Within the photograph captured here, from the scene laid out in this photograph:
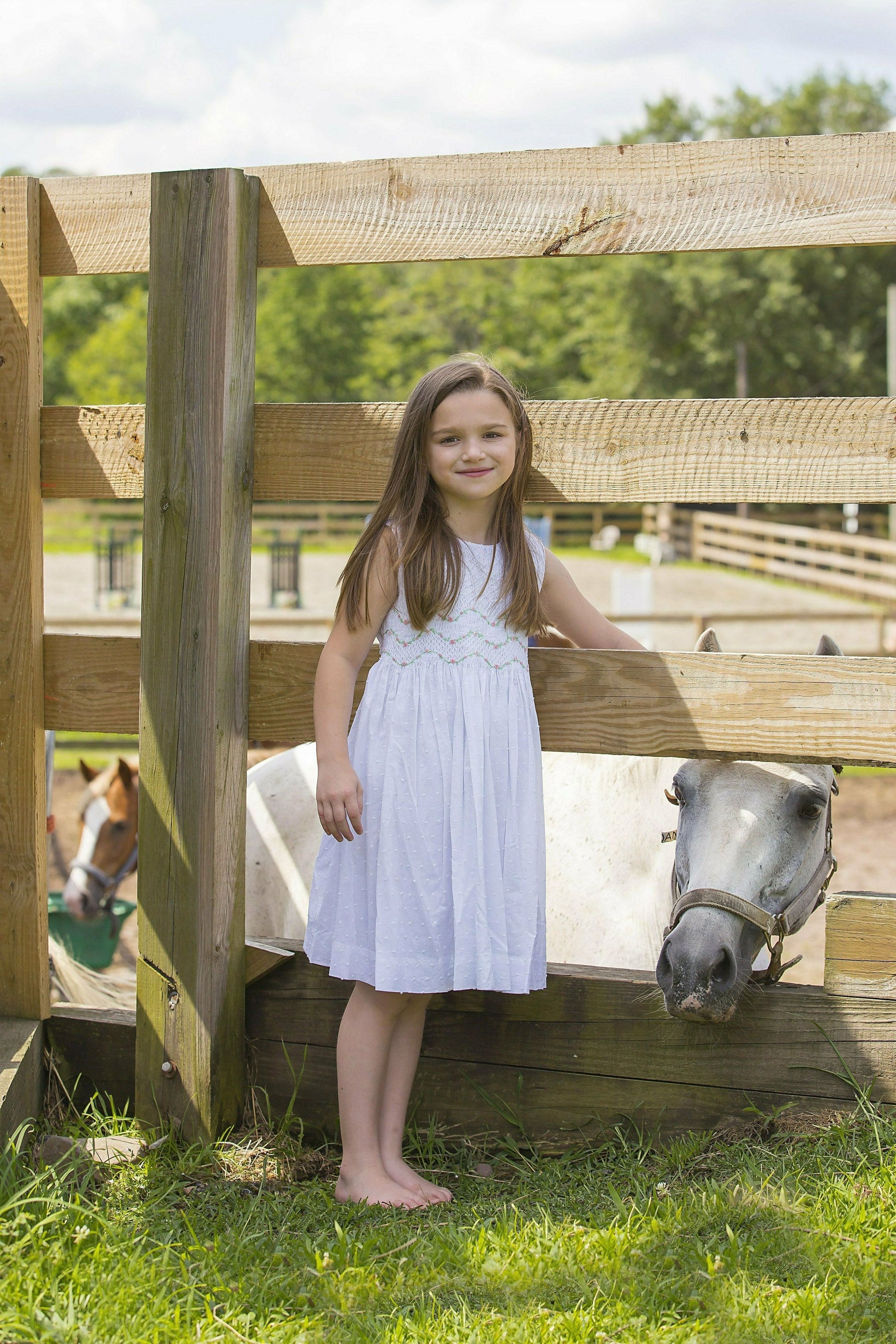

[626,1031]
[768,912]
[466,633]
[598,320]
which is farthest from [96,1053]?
[598,320]

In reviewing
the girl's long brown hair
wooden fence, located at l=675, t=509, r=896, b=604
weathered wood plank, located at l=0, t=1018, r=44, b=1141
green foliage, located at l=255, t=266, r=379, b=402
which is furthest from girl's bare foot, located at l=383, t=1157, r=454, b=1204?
green foliage, located at l=255, t=266, r=379, b=402

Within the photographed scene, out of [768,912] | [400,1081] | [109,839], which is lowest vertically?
[109,839]

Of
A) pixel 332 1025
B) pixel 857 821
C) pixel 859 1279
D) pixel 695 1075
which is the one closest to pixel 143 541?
pixel 332 1025

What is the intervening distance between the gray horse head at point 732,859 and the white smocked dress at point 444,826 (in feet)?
1.04

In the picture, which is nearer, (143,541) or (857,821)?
(143,541)

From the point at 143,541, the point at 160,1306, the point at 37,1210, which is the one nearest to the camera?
the point at 160,1306

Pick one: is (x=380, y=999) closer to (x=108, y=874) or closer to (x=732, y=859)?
(x=732, y=859)

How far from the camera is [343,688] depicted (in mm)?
2449

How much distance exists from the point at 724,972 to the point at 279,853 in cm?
182

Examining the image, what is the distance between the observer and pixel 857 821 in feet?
29.0

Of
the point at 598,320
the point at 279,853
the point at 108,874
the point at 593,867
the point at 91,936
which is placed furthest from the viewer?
the point at 598,320

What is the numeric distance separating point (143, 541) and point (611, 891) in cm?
161

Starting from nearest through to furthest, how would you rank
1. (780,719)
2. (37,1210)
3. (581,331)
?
(37,1210), (780,719), (581,331)

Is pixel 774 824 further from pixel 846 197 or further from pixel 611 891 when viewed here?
pixel 846 197
